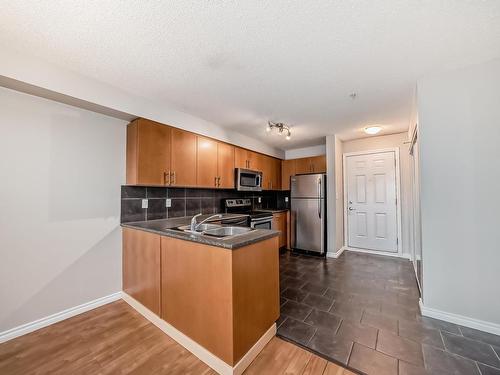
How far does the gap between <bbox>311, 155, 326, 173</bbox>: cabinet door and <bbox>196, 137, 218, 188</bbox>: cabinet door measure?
2.27 meters

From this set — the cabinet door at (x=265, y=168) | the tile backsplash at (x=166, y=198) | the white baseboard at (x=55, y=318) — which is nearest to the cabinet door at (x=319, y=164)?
the cabinet door at (x=265, y=168)

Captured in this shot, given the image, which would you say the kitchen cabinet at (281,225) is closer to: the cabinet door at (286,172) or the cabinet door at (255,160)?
the cabinet door at (286,172)

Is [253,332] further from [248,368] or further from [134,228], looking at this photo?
[134,228]

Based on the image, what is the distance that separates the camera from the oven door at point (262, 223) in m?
3.44

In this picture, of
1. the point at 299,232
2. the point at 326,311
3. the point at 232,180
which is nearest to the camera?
the point at 326,311

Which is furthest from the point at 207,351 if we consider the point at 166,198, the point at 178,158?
the point at 178,158

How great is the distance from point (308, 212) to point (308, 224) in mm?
241

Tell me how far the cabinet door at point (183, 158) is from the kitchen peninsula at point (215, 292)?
3.00ft

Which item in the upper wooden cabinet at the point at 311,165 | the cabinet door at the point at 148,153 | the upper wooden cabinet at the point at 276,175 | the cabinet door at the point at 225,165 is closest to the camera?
the cabinet door at the point at 148,153

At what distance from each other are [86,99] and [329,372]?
307 centimetres

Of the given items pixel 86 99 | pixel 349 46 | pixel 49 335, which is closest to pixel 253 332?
pixel 49 335

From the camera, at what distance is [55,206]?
81.9 inches

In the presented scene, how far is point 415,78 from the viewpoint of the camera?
6.75 ft

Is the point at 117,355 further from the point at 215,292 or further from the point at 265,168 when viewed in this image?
the point at 265,168
